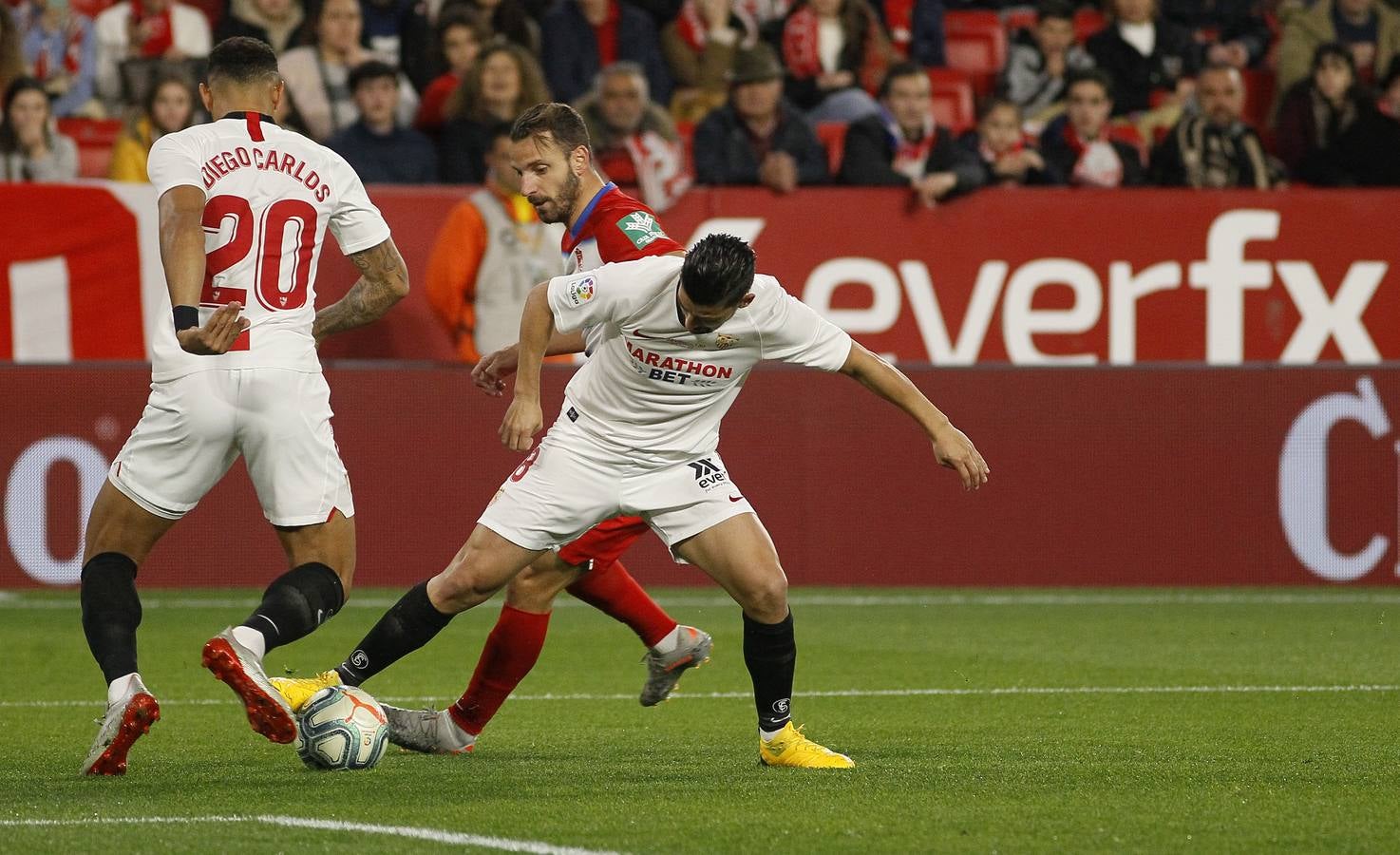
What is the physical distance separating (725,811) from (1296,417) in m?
7.35

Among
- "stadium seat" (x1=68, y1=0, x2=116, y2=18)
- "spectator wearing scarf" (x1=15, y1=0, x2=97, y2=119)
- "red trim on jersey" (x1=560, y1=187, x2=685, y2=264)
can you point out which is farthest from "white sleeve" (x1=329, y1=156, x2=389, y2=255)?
"stadium seat" (x1=68, y1=0, x2=116, y2=18)

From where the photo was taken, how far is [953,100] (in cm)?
1489

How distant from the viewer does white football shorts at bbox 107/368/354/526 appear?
19.3 ft

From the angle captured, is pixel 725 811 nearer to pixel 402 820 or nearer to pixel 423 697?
pixel 402 820

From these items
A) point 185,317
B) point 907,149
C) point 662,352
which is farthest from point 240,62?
point 907,149

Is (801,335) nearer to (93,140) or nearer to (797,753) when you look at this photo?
(797,753)

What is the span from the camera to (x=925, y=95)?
13.2m

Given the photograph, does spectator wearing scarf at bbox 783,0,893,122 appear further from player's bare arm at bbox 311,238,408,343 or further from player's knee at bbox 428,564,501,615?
player's knee at bbox 428,564,501,615

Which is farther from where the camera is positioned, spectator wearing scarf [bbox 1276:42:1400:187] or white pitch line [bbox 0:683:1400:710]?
spectator wearing scarf [bbox 1276:42:1400:187]

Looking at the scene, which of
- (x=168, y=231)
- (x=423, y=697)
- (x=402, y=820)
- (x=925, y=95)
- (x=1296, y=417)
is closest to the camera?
(x=402, y=820)

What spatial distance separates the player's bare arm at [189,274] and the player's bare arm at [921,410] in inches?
67.3

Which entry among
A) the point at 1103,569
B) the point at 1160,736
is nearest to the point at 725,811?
the point at 1160,736

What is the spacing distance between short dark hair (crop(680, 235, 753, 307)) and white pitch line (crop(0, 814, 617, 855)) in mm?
1601

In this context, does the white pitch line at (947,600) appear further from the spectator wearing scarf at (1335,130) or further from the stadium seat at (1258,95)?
the stadium seat at (1258,95)
